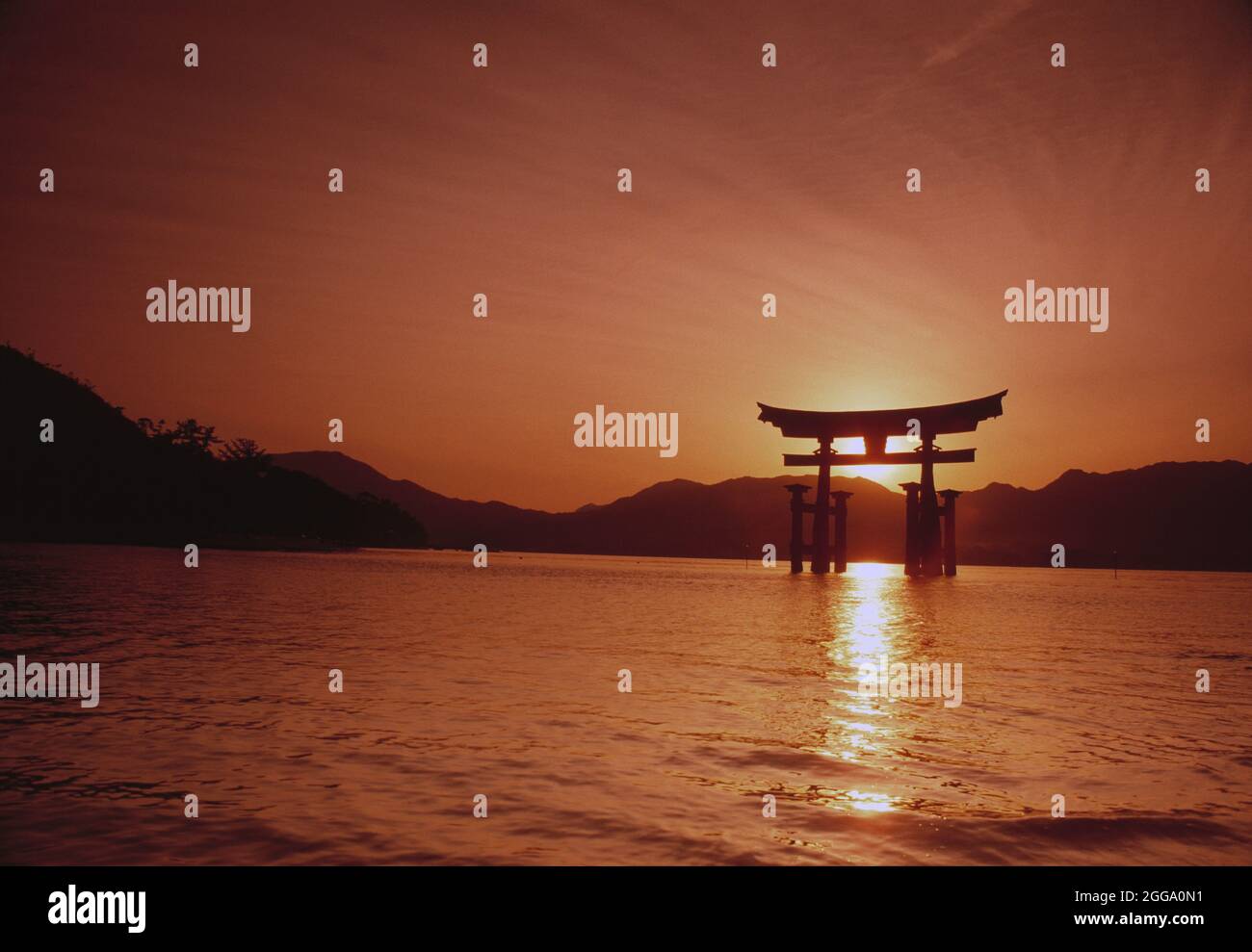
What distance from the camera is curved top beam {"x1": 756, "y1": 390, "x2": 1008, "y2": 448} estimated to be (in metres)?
50.2

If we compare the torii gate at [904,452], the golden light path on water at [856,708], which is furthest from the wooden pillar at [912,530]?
the golden light path on water at [856,708]

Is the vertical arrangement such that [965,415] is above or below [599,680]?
above

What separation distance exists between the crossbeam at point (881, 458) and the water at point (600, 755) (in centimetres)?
3954

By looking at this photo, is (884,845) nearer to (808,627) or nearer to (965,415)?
(808,627)

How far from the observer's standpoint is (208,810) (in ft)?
16.6

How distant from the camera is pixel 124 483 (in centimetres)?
8438

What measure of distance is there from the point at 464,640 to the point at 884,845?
40.0 feet

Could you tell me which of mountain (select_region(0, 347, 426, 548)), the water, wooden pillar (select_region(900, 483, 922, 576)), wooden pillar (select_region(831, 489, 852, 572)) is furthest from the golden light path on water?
mountain (select_region(0, 347, 426, 548))

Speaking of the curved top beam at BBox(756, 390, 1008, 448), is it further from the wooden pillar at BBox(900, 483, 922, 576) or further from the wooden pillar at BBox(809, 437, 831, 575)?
the wooden pillar at BBox(900, 483, 922, 576)

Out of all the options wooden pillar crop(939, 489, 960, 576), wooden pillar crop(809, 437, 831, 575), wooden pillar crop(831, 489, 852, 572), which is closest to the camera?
wooden pillar crop(809, 437, 831, 575)

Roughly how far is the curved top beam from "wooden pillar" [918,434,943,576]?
1426 mm

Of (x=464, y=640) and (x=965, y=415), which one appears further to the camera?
(x=965, y=415)
